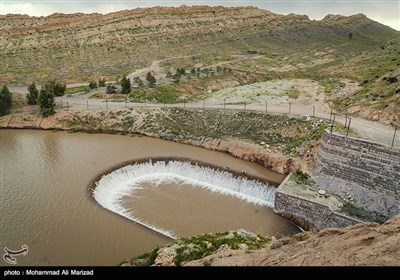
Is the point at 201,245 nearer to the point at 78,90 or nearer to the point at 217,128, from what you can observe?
the point at 217,128

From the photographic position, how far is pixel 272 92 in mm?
50031

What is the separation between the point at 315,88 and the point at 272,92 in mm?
6310

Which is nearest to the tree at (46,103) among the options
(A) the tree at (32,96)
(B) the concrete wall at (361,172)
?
(A) the tree at (32,96)

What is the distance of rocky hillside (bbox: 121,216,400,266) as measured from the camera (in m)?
10.2

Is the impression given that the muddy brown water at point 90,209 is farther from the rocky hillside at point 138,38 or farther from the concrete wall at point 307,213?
the rocky hillside at point 138,38

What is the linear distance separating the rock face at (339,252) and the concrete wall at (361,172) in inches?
522

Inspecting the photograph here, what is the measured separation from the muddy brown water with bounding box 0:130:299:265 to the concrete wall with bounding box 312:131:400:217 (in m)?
4.62

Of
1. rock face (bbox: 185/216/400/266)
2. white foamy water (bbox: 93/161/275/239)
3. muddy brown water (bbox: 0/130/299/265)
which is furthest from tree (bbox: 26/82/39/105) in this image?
rock face (bbox: 185/216/400/266)

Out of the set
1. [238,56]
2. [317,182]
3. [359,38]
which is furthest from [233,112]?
[359,38]

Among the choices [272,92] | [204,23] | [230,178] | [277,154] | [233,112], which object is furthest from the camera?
[204,23]

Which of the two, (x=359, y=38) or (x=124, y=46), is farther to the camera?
(x=359, y=38)

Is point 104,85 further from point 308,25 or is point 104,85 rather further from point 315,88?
point 308,25

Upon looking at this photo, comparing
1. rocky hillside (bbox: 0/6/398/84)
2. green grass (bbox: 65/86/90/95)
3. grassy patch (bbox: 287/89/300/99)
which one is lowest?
green grass (bbox: 65/86/90/95)

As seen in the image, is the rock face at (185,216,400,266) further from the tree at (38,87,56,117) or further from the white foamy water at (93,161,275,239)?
the tree at (38,87,56,117)
